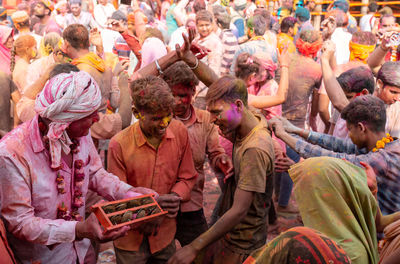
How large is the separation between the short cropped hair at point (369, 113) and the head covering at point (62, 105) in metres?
1.96

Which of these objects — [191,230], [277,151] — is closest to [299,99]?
[277,151]

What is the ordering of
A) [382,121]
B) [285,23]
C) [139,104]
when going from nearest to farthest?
[139,104] → [382,121] → [285,23]

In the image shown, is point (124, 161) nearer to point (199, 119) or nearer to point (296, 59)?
point (199, 119)

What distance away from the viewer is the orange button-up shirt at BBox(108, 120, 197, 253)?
248 cm

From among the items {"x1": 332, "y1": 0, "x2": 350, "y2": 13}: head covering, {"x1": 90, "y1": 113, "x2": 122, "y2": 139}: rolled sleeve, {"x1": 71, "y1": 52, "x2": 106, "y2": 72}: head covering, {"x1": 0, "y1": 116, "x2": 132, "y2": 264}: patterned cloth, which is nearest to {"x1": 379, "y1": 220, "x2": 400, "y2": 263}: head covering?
{"x1": 0, "y1": 116, "x2": 132, "y2": 264}: patterned cloth

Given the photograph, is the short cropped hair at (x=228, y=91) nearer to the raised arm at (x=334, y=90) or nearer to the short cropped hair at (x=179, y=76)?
the short cropped hair at (x=179, y=76)

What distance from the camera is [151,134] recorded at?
98.6 inches

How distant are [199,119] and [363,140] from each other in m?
1.34

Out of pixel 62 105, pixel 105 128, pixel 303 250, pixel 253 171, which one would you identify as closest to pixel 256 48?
pixel 105 128

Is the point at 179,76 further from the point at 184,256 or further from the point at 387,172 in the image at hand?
the point at 387,172

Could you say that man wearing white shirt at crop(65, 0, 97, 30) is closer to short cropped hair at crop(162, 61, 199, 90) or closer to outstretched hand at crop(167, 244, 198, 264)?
short cropped hair at crop(162, 61, 199, 90)

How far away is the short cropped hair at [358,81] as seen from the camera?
3830 millimetres

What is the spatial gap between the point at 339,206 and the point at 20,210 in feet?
5.41

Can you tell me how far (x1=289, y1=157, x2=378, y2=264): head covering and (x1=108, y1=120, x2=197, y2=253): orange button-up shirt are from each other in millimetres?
986
